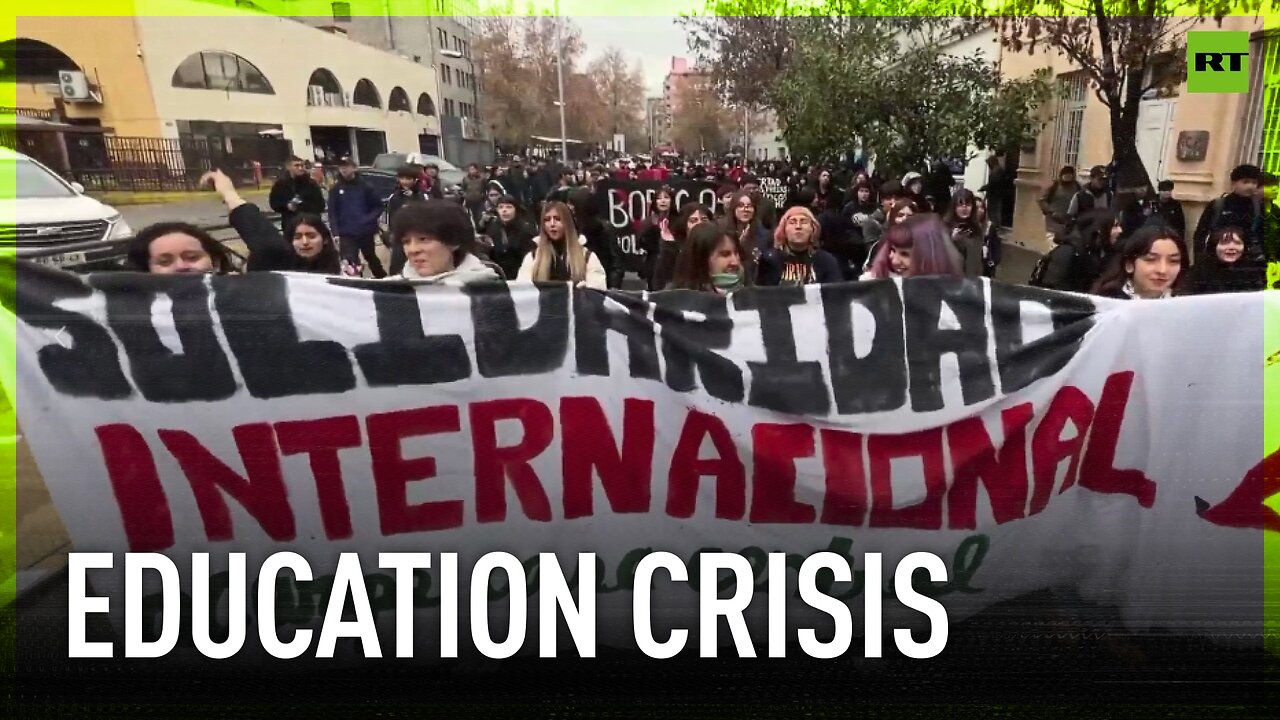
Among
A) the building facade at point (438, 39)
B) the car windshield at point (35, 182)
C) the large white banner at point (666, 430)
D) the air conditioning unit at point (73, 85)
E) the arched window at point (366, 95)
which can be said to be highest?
the building facade at point (438, 39)

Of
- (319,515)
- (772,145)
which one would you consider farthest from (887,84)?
(772,145)

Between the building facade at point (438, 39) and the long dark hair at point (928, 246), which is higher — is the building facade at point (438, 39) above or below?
above

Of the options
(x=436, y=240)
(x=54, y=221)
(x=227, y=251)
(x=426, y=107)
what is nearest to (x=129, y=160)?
(x=54, y=221)

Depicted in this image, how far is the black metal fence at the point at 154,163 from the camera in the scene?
8898 mm

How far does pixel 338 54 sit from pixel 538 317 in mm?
24339

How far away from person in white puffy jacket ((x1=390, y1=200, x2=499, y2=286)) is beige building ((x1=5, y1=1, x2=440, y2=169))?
23.7 feet

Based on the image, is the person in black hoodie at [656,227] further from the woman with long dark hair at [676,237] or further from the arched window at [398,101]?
the arched window at [398,101]

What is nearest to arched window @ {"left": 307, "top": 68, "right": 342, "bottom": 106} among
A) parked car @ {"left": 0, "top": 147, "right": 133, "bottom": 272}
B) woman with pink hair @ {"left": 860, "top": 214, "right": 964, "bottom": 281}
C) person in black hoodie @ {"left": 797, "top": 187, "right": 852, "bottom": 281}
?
parked car @ {"left": 0, "top": 147, "right": 133, "bottom": 272}

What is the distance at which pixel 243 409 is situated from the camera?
7.85ft

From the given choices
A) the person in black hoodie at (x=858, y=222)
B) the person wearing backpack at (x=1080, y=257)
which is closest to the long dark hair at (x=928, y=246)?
the person wearing backpack at (x=1080, y=257)

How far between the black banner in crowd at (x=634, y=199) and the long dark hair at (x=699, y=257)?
4.97 metres

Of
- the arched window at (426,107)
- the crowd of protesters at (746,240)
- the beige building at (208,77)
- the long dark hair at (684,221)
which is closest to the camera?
the crowd of protesters at (746,240)

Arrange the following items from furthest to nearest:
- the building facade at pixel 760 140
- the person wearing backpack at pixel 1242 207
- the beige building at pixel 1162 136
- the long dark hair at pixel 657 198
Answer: the building facade at pixel 760 140 → the long dark hair at pixel 657 198 → the beige building at pixel 1162 136 → the person wearing backpack at pixel 1242 207

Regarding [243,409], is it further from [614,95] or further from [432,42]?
[614,95]
